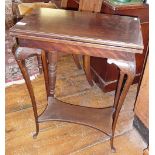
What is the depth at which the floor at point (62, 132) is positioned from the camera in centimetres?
164

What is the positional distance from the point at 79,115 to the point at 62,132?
7.2 inches

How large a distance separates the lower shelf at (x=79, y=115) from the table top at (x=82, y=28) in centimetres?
71

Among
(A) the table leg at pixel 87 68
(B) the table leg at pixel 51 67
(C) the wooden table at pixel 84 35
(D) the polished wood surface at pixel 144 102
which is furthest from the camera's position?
(A) the table leg at pixel 87 68

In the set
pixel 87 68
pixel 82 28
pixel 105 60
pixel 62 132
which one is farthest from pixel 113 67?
pixel 82 28

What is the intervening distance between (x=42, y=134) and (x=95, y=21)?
905 mm

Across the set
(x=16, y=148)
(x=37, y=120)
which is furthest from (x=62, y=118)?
(x=16, y=148)

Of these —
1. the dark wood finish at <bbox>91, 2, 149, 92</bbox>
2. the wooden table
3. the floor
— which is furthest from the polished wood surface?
the wooden table

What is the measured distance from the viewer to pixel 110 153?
1.64 metres

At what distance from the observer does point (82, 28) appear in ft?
4.25

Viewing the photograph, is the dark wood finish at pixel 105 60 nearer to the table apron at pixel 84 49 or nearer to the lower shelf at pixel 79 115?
the lower shelf at pixel 79 115

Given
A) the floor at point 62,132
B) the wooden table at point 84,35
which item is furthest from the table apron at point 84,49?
the floor at point 62,132

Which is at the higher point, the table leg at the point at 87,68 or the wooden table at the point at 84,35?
the wooden table at the point at 84,35

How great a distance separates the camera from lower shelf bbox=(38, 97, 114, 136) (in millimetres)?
1684
